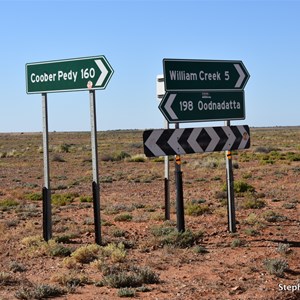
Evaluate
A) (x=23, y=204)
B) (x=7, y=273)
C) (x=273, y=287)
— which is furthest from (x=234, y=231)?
(x=23, y=204)

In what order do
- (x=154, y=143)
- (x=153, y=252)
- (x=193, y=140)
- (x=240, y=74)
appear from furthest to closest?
1. (x=240, y=74)
2. (x=193, y=140)
3. (x=154, y=143)
4. (x=153, y=252)

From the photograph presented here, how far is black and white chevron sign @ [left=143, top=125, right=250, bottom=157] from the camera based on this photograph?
941 cm

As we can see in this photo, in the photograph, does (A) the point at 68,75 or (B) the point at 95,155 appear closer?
(B) the point at 95,155

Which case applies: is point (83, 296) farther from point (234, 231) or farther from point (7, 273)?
point (234, 231)

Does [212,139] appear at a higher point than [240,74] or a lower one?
lower

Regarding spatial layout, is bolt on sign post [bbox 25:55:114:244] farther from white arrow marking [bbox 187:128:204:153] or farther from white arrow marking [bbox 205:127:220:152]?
white arrow marking [bbox 205:127:220:152]

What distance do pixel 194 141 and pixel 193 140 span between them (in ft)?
0.10

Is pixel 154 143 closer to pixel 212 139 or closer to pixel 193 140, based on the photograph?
pixel 193 140

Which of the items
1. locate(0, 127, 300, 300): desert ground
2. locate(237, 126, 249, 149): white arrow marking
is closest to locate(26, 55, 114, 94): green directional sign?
locate(0, 127, 300, 300): desert ground

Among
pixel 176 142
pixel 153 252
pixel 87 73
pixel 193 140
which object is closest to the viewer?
pixel 153 252

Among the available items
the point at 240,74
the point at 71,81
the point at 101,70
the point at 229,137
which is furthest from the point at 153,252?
the point at 240,74

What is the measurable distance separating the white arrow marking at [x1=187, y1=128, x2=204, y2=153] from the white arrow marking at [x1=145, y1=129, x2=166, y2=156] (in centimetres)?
69

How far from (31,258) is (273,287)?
4116 millimetres

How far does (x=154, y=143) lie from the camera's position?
941cm
